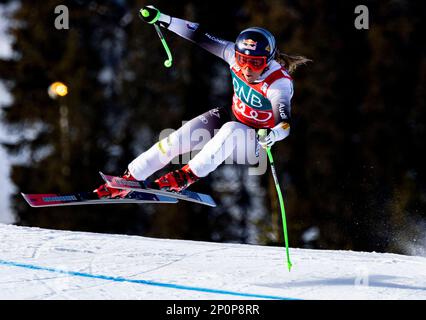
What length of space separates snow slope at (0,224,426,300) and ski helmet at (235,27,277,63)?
1492 millimetres

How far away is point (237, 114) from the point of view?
17.1ft

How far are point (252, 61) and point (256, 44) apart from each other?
114 mm

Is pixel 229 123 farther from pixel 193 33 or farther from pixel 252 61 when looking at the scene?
pixel 193 33

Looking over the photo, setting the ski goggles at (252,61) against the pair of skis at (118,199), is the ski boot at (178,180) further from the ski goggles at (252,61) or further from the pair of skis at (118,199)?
the ski goggles at (252,61)

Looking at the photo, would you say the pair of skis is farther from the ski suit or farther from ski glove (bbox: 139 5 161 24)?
ski glove (bbox: 139 5 161 24)

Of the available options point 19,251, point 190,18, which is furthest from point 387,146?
point 19,251

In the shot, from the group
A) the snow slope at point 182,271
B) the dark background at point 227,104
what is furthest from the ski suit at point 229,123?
the dark background at point 227,104

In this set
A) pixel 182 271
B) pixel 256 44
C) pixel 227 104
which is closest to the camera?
pixel 256 44

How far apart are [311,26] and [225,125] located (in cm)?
1327

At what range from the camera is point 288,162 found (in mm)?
17172

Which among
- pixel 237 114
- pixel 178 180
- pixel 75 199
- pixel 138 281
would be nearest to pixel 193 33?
pixel 237 114

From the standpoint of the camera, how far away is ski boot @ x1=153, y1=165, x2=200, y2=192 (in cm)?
525

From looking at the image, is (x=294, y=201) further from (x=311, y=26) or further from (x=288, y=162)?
(x=311, y=26)

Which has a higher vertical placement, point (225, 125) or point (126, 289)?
point (225, 125)
